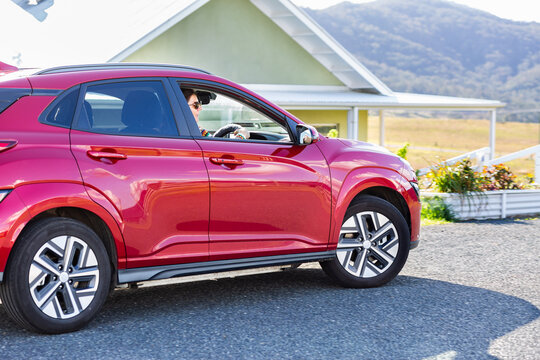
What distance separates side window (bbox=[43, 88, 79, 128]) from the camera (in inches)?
205

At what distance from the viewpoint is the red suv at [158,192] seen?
5047 mm

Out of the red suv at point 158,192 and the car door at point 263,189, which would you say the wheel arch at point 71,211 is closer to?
the red suv at point 158,192

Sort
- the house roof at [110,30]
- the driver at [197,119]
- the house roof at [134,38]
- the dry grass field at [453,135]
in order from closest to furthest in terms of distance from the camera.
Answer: the driver at [197,119]
the house roof at [110,30]
the house roof at [134,38]
the dry grass field at [453,135]

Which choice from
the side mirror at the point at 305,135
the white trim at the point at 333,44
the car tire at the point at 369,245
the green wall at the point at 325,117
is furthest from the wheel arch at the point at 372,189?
the green wall at the point at 325,117

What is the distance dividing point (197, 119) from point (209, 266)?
1.18 meters

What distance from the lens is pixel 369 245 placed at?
6754 millimetres

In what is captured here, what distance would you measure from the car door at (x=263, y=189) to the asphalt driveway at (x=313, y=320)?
0.51m

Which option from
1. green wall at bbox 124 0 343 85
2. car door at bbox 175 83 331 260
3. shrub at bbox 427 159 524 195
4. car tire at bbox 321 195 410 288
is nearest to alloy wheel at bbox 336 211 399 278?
car tire at bbox 321 195 410 288

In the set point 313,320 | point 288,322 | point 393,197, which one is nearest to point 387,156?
point 393,197

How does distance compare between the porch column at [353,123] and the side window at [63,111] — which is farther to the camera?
the porch column at [353,123]

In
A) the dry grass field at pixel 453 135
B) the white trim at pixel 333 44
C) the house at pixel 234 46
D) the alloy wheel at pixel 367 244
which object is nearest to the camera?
the alloy wheel at pixel 367 244

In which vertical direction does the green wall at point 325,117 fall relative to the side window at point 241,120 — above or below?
below

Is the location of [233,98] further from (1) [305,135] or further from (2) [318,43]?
(2) [318,43]

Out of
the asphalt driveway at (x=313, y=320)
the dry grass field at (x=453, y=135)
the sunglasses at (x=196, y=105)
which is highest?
the sunglasses at (x=196, y=105)
